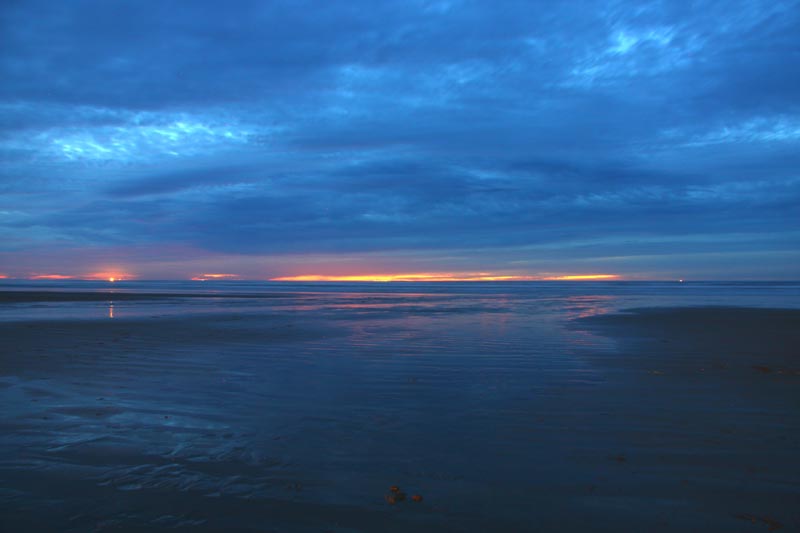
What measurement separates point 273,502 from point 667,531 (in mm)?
3428

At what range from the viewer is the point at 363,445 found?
671 cm

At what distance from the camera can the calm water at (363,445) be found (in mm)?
4875

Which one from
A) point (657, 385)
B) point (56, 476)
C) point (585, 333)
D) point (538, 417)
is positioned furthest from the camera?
point (585, 333)

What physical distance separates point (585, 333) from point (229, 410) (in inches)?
559

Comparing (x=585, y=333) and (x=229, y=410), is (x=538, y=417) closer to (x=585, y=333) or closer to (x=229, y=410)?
(x=229, y=410)

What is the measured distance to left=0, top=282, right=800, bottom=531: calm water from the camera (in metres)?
4.88

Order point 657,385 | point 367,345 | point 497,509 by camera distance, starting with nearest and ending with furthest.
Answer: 1. point 497,509
2. point 657,385
3. point 367,345

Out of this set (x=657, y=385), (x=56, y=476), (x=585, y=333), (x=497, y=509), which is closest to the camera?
(x=497, y=509)

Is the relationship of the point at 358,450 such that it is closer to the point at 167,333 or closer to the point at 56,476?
the point at 56,476

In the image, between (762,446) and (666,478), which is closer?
(666,478)

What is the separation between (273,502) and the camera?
16.7 feet

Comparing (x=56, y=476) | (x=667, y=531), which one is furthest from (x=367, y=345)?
(x=667, y=531)

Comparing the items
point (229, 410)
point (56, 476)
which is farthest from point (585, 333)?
point (56, 476)

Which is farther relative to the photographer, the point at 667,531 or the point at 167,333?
the point at 167,333
